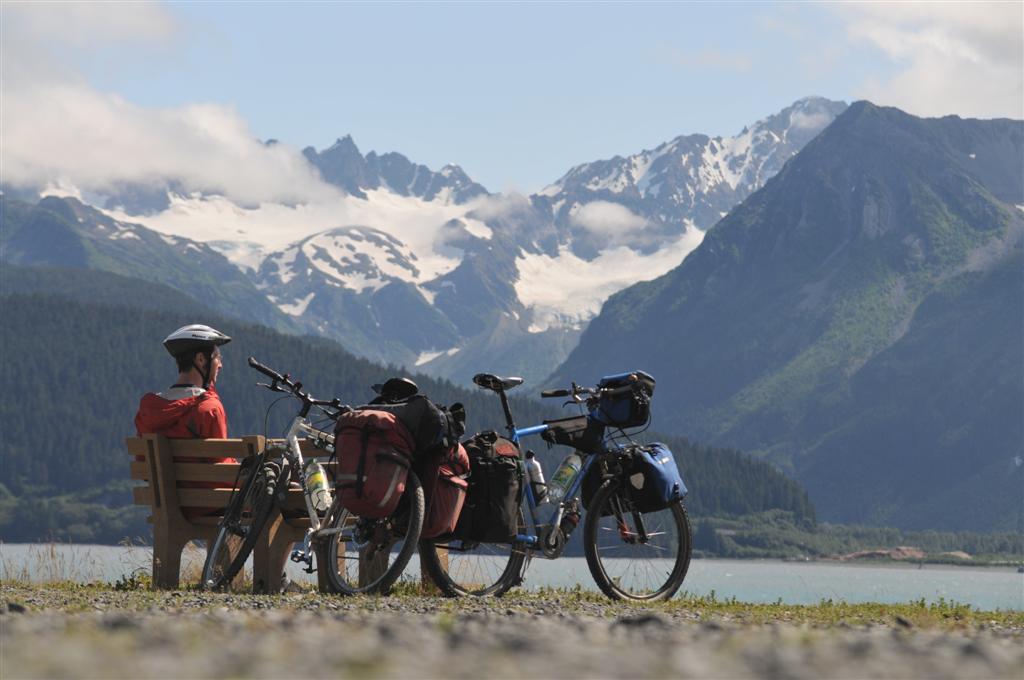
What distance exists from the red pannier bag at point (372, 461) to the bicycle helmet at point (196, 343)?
249 centimetres

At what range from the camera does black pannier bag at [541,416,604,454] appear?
44.4 feet

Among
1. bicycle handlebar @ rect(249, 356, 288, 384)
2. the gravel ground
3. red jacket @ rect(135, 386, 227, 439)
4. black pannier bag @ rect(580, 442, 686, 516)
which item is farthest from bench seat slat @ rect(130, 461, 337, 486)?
the gravel ground

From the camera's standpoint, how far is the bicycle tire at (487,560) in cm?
1293

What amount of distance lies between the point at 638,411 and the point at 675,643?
6969 mm

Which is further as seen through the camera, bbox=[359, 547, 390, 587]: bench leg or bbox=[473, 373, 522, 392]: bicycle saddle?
→ bbox=[473, 373, 522, 392]: bicycle saddle

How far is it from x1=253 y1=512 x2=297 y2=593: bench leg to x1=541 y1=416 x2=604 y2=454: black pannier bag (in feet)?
9.08

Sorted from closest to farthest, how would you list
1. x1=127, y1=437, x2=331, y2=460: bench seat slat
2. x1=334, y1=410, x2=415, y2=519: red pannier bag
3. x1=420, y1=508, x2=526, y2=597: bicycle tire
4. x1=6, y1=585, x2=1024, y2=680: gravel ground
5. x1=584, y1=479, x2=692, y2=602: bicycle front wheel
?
1. x1=6, y1=585, x2=1024, y2=680: gravel ground
2. x1=334, y1=410, x2=415, y2=519: red pannier bag
3. x1=420, y1=508, x2=526, y2=597: bicycle tire
4. x1=584, y1=479, x2=692, y2=602: bicycle front wheel
5. x1=127, y1=437, x2=331, y2=460: bench seat slat

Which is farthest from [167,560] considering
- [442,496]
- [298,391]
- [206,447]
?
[442,496]

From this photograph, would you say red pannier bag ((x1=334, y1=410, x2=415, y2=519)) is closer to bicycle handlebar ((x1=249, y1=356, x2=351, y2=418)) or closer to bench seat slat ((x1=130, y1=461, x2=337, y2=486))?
bicycle handlebar ((x1=249, y1=356, x2=351, y2=418))

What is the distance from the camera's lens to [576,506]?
13.4m

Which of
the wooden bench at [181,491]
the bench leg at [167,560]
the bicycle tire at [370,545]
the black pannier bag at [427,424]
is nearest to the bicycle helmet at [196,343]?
the wooden bench at [181,491]

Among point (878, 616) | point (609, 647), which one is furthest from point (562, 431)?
point (609, 647)

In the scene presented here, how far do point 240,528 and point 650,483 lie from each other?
390 cm

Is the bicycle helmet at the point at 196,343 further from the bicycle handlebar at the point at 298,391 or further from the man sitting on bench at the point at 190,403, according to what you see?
the bicycle handlebar at the point at 298,391
